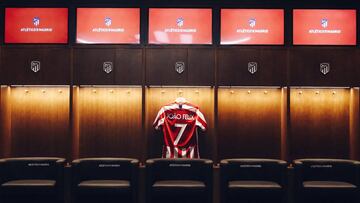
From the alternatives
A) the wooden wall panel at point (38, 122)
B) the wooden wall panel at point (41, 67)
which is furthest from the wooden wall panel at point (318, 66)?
the wooden wall panel at point (38, 122)

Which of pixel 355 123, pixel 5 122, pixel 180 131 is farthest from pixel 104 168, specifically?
pixel 355 123

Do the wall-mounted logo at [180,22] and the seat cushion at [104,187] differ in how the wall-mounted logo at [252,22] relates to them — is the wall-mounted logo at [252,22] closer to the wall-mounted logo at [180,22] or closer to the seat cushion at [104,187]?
the wall-mounted logo at [180,22]

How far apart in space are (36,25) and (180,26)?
2021 millimetres

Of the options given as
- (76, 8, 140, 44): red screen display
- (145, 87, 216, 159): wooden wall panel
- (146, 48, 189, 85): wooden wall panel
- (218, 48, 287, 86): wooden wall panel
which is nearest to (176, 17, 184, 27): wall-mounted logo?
(146, 48, 189, 85): wooden wall panel

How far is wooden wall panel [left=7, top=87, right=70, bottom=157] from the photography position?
6.75 metres

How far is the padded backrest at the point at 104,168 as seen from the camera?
547 centimetres

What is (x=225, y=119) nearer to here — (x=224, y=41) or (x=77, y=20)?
(x=224, y=41)

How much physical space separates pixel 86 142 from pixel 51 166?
107cm

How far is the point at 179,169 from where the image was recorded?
18.2 ft

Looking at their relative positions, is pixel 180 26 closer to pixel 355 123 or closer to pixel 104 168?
pixel 104 168

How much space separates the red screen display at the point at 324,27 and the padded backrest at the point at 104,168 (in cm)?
294

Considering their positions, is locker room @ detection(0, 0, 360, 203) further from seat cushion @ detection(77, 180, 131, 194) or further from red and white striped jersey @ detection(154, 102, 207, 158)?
seat cushion @ detection(77, 180, 131, 194)

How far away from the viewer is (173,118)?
6453 mm

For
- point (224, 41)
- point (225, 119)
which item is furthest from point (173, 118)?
point (224, 41)
